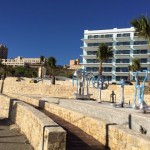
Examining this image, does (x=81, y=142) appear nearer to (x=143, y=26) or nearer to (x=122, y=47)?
(x=143, y=26)

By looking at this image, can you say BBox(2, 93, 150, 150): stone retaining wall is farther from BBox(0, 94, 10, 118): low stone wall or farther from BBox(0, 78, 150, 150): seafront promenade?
BBox(0, 94, 10, 118): low stone wall

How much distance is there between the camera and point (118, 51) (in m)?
93.7

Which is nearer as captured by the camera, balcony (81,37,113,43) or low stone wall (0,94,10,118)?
low stone wall (0,94,10,118)

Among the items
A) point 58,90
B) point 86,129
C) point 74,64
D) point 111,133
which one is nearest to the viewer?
point 111,133

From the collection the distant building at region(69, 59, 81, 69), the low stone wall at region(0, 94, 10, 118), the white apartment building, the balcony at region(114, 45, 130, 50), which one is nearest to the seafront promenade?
the low stone wall at region(0, 94, 10, 118)

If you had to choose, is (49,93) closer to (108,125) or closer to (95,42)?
(108,125)

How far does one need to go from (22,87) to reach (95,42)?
45.7m

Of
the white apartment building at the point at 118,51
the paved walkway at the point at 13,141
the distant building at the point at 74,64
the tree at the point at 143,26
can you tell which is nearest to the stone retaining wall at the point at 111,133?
the paved walkway at the point at 13,141

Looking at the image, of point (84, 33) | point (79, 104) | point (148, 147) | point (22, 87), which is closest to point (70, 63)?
point (84, 33)

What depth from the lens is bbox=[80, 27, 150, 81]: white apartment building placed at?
8869 cm

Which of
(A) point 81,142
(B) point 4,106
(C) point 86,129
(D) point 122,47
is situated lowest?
(A) point 81,142

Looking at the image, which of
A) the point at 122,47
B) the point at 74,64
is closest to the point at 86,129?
the point at 122,47

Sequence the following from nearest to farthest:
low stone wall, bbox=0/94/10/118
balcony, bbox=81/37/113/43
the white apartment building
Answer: low stone wall, bbox=0/94/10/118
the white apartment building
balcony, bbox=81/37/113/43

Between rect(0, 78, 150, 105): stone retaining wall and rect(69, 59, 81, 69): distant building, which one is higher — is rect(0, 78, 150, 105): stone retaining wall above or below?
below
